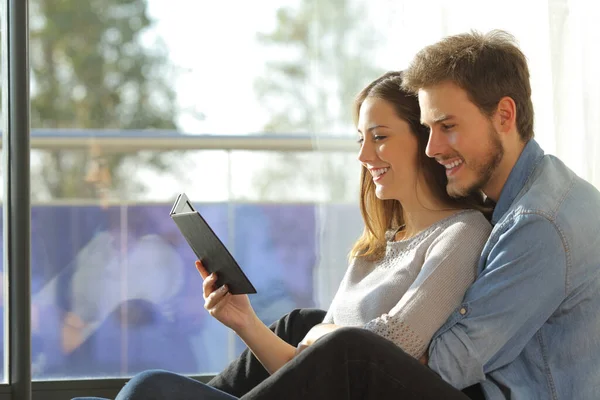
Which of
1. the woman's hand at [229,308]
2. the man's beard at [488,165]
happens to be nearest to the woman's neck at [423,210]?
the man's beard at [488,165]

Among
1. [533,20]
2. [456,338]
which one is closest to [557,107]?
[533,20]

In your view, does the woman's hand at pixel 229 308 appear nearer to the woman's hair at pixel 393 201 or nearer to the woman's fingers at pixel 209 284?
the woman's fingers at pixel 209 284

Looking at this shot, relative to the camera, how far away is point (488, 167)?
1.62m

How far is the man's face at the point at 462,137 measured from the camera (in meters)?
1.61

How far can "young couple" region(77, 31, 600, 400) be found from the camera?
1.37 metres

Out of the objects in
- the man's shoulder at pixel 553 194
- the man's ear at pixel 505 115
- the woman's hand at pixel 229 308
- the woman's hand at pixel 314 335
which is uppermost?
the man's ear at pixel 505 115

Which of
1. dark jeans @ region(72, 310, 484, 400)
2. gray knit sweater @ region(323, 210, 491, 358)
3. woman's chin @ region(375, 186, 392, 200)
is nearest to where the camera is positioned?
dark jeans @ region(72, 310, 484, 400)

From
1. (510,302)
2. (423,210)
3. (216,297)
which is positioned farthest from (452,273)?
(216,297)

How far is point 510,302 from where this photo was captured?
1445mm

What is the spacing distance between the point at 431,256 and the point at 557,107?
956 mm

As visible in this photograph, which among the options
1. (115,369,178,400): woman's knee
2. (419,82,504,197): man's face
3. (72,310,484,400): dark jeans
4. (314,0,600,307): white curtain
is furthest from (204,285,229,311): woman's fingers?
(314,0,600,307): white curtain

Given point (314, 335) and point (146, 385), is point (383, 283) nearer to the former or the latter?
point (314, 335)

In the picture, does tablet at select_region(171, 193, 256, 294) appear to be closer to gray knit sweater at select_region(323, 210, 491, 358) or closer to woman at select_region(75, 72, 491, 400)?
woman at select_region(75, 72, 491, 400)

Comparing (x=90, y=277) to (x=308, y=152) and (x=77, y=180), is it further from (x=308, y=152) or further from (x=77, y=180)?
(x=308, y=152)
